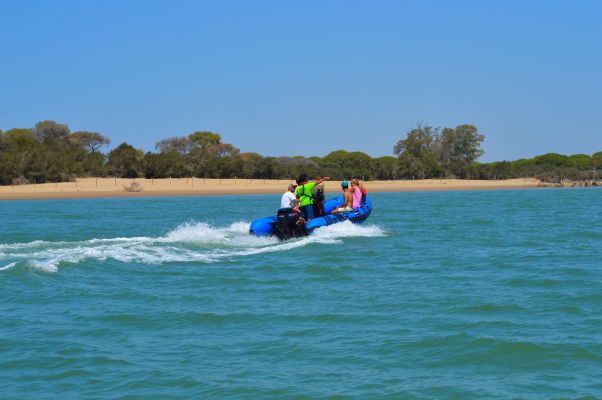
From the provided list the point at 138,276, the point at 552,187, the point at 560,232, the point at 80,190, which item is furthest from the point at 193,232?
the point at 552,187

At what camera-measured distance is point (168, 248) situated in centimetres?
1606

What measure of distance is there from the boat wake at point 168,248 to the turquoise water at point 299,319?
6 centimetres

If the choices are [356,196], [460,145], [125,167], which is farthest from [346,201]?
[460,145]

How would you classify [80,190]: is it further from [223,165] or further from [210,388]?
[210,388]

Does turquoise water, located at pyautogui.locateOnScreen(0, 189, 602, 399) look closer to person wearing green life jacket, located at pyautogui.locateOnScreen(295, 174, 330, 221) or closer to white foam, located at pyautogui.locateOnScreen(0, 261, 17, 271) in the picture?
white foam, located at pyautogui.locateOnScreen(0, 261, 17, 271)

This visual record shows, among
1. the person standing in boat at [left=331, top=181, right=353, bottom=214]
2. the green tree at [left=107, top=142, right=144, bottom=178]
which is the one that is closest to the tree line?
the green tree at [left=107, top=142, right=144, bottom=178]

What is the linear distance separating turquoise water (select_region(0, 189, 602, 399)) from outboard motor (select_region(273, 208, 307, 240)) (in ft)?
1.21

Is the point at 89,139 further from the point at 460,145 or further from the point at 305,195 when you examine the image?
the point at 305,195

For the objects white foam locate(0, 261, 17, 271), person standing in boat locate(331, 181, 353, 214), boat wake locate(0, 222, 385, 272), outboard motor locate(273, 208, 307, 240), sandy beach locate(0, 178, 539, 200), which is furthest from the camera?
sandy beach locate(0, 178, 539, 200)

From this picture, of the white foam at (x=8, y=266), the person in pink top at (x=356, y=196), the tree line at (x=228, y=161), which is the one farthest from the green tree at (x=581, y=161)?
the white foam at (x=8, y=266)

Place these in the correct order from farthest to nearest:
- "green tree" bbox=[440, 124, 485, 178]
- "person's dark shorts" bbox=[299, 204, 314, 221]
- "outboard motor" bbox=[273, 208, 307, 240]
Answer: "green tree" bbox=[440, 124, 485, 178] < "person's dark shorts" bbox=[299, 204, 314, 221] < "outboard motor" bbox=[273, 208, 307, 240]

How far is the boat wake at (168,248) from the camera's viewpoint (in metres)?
14.4

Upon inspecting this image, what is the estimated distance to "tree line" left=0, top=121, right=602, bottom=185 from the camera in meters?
53.3

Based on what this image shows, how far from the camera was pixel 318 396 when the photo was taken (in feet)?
21.7
